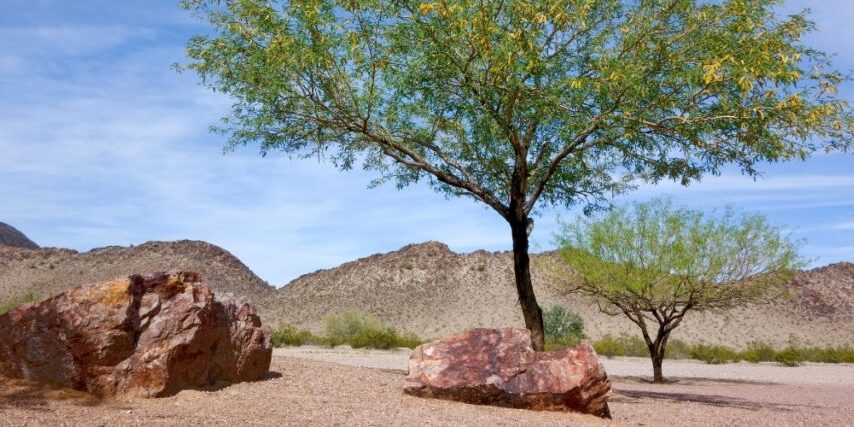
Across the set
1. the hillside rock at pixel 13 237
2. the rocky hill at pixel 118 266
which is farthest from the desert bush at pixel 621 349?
the hillside rock at pixel 13 237

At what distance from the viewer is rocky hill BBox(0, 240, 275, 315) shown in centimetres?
5300

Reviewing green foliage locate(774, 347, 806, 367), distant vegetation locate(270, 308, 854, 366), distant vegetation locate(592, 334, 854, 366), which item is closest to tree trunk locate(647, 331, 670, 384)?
distant vegetation locate(270, 308, 854, 366)

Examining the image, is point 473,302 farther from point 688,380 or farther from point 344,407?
point 344,407

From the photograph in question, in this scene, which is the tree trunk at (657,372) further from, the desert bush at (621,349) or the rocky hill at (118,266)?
the rocky hill at (118,266)

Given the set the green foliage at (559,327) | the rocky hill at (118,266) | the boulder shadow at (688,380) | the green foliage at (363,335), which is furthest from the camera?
the rocky hill at (118,266)

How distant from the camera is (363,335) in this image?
36.3 meters

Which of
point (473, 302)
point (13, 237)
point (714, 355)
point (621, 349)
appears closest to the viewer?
point (714, 355)

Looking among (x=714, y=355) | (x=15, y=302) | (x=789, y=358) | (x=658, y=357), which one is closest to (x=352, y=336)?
(x=15, y=302)

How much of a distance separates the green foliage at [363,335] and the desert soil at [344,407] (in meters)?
16.3

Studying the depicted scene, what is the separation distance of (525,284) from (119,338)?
8739 millimetres

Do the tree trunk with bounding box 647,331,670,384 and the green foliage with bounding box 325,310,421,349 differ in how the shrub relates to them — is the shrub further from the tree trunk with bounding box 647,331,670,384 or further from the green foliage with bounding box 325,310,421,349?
the green foliage with bounding box 325,310,421,349

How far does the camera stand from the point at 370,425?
977 cm

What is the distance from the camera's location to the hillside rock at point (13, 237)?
78875 millimetres

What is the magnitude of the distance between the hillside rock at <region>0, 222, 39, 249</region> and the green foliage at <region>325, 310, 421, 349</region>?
49197 mm
